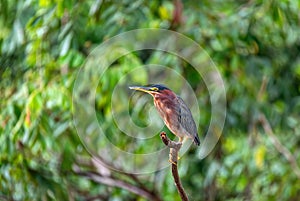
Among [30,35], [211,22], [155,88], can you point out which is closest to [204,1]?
[211,22]

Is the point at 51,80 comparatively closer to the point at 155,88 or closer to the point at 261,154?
the point at 261,154

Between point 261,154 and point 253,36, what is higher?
point 253,36

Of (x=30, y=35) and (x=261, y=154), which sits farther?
(x=261, y=154)

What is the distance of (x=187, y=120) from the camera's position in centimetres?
159

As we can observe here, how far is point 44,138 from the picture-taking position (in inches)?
124

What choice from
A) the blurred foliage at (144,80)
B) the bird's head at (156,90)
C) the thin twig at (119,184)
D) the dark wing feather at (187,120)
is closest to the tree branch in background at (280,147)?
the blurred foliage at (144,80)

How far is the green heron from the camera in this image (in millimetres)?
1502

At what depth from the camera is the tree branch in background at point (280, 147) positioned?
4.13 meters

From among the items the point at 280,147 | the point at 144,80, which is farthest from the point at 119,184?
the point at 144,80

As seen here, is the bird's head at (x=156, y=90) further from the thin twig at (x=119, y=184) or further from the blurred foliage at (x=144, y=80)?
the thin twig at (x=119, y=184)

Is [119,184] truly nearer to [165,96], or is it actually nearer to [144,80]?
[144,80]

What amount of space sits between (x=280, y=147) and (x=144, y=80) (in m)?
1.47

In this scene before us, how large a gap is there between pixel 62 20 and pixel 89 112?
73 cm

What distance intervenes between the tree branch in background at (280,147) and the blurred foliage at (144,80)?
4cm
